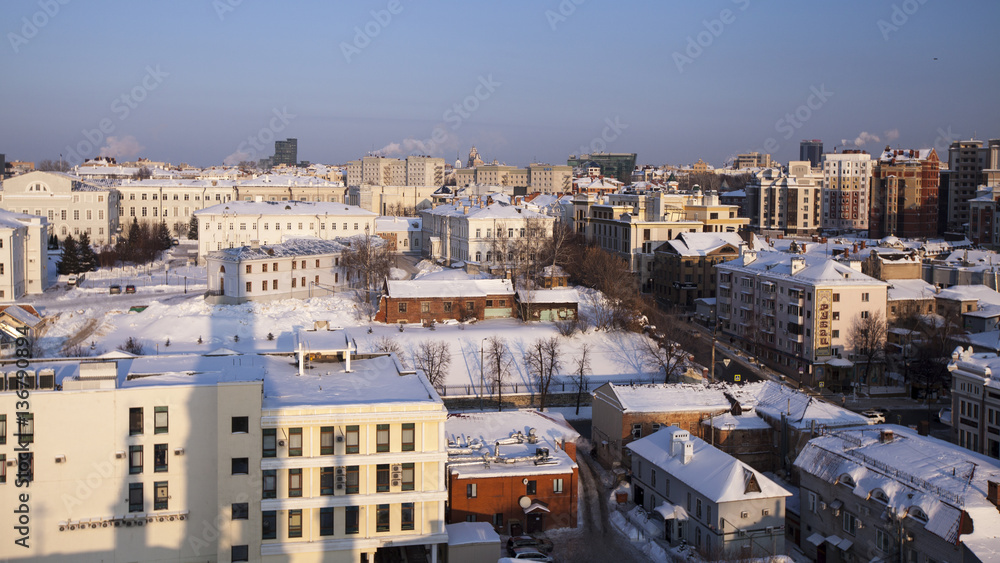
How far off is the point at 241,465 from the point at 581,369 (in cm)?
1261

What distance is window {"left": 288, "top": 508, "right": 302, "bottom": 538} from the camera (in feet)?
45.8

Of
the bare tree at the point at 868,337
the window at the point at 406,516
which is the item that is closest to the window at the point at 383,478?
the window at the point at 406,516

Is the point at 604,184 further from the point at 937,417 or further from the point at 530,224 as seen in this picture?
the point at 937,417

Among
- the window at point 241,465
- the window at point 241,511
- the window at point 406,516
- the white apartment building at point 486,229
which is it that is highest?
the white apartment building at point 486,229

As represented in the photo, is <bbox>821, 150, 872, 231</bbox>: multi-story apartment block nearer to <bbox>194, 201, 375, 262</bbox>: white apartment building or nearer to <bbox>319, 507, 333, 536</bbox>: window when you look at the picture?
<bbox>194, 201, 375, 262</bbox>: white apartment building

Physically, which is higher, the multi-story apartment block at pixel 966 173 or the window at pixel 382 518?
the multi-story apartment block at pixel 966 173

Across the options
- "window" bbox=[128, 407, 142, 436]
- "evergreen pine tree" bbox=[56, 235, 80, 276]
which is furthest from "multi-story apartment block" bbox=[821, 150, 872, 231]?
"window" bbox=[128, 407, 142, 436]

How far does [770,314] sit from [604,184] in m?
36.4

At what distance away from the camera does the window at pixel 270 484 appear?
1388 cm

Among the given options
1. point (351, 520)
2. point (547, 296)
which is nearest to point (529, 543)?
point (351, 520)

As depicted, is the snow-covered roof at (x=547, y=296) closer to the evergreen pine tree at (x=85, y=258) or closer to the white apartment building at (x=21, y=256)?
the white apartment building at (x=21, y=256)

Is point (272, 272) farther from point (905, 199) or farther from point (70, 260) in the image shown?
point (905, 199)

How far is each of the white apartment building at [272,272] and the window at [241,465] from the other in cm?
1804

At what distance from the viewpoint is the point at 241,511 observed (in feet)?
45.3
